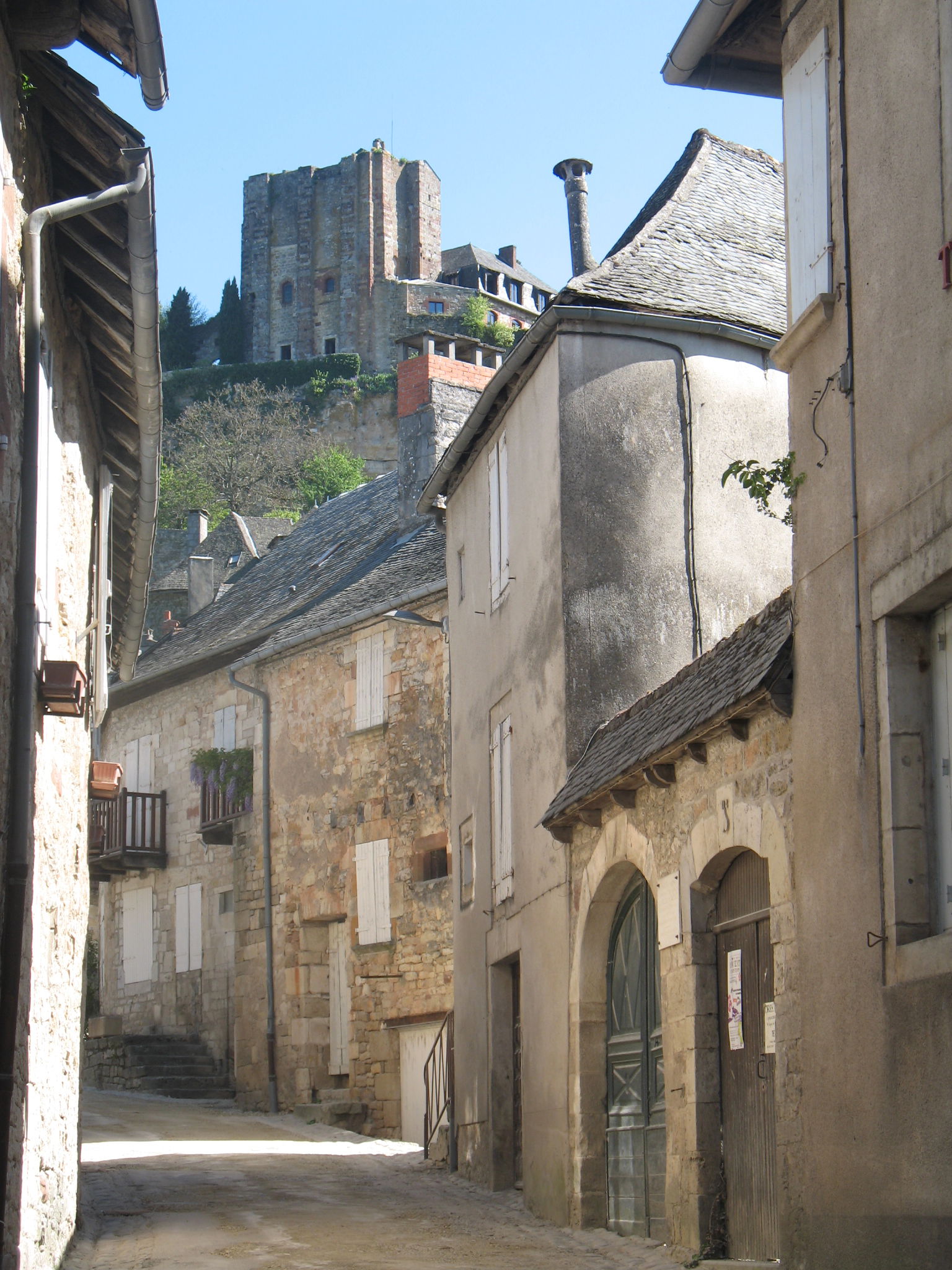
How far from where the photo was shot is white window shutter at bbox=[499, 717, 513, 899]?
12.4 m

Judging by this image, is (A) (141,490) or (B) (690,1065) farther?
(A) (141,490)

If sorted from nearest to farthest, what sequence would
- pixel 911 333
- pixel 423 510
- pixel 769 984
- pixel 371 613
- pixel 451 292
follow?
pixel 911 333 → pixel 769 984 → pixel 423 510 → pixel 371 613 → pixel 451 292

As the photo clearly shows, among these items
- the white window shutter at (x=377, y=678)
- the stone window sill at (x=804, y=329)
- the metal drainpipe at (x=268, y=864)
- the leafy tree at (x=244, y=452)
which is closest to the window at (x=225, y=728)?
the metal drainpipe at (x=268, y=864)

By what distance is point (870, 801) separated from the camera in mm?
5996

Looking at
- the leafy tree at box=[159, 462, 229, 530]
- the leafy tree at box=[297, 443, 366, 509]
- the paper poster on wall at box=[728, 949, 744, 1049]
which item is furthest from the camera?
the leafy tree at box=[297, 443, 366, 509]

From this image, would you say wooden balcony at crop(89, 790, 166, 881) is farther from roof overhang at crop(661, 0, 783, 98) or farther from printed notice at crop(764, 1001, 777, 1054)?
roof overhang at crop(661, 0, 783, 98)

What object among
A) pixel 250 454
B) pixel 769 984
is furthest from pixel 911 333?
pixel 250 454

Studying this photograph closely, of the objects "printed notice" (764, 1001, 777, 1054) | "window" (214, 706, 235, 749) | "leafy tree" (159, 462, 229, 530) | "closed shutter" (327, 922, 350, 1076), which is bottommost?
"closed shutter" (327, 922, 350, 1076)

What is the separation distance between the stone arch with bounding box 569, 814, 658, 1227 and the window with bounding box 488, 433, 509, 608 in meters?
3.27

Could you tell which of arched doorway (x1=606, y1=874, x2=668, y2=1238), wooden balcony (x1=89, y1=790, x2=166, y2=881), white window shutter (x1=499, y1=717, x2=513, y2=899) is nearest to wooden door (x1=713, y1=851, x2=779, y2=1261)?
arched doorway (x1=606, y1=874, x2=668, y2=1238)

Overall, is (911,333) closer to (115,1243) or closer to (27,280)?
(27,280)

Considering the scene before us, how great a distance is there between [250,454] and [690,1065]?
49.3 m

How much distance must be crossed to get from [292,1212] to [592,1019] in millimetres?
2484

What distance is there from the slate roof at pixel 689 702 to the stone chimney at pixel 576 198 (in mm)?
11130
